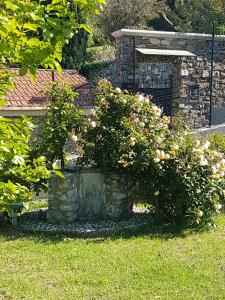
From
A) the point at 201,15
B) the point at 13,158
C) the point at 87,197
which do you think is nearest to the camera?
the point at 13,158

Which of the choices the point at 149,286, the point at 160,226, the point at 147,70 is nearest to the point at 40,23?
the point at 149,286

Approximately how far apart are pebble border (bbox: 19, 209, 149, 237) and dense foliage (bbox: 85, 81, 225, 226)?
0.43 metres

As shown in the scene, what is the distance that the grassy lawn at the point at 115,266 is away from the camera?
4.44m

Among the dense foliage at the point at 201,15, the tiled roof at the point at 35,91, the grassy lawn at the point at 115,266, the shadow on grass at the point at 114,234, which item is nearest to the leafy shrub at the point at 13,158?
the grassy lawn at the point at 115,266

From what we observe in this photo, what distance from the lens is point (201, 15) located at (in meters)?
19.9

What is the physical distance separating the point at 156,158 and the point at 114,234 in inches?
46.2

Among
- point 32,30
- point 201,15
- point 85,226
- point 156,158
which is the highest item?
point 201,15

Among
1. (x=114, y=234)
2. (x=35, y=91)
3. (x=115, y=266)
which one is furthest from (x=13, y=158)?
(x=35, y=91)

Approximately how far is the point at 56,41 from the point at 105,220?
471 cm

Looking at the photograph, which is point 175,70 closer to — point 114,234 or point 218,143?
point 218,143

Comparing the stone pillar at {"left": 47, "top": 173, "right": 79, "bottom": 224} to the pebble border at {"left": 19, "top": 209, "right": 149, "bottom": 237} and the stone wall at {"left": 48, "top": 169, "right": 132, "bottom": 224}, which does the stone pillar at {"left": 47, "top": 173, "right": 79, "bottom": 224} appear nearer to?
the stone wall at {"left": 48, "top": 169, "right": 132, "bottom": 224}

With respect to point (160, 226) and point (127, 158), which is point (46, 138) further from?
point (160, 226)

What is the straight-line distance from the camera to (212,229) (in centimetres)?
654

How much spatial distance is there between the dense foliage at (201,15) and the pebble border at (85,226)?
12910 mm
